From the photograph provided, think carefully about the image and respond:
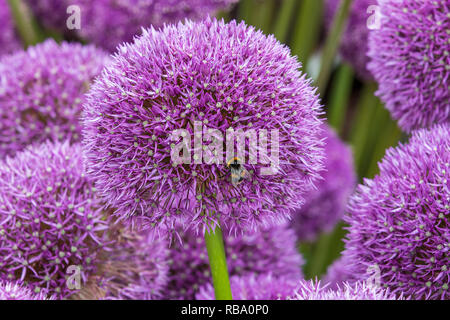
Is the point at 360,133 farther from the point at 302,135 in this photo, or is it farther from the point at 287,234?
the point at 302,135

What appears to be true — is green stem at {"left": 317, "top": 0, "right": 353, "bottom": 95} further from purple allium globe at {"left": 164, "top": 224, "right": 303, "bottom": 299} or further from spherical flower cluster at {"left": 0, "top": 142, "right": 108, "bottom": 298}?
spherical flower cluster at {"left": 0, "top": 142, "right": 108, "bottom": 298}

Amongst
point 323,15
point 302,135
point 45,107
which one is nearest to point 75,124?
point 45,107

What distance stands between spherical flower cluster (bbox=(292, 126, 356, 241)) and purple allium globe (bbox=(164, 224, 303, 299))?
193 millimetres

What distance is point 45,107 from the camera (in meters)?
0.72

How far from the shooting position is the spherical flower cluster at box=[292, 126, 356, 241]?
0.95 meters

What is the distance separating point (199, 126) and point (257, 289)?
9.9 inches

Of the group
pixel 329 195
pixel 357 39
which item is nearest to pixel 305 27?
pixel 357 39

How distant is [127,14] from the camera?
84 cm

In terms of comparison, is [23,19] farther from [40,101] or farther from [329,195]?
[329,195]

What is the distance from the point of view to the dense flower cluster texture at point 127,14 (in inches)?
31.7

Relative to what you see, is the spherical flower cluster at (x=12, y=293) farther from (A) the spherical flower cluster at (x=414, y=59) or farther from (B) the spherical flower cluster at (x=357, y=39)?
(B) the spherical flower cluster at (x=357, y=39)

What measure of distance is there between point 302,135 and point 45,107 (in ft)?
1.25

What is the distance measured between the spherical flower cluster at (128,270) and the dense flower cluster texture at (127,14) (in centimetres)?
32

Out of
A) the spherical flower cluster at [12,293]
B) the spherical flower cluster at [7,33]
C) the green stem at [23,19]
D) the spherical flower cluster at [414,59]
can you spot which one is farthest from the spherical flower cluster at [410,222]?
the spherical flower cluster at [7,33]
